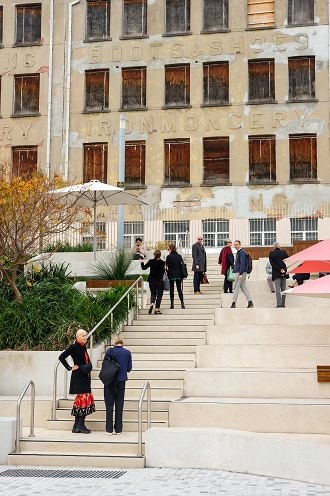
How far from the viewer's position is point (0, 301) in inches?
791

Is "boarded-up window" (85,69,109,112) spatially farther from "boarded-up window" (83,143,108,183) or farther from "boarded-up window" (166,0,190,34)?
"boarded-up window" (166,0,190,34)

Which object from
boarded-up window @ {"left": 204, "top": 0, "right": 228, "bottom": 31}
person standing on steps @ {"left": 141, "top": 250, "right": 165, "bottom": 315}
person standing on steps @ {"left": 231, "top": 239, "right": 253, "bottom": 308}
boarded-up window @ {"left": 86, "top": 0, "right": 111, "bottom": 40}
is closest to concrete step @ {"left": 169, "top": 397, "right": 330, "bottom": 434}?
person standing on steps @ {"left": 231, "top": 239, "right": 253, "bottom": 308}

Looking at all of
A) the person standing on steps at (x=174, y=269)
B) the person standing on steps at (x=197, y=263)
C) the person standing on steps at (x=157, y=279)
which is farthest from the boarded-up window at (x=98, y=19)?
the person standing on steps at (x=157, y=279)

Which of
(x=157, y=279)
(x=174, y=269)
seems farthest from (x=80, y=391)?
(x=174, y=269)

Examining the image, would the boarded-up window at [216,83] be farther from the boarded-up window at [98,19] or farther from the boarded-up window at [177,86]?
the boarded-up window at [98,19]

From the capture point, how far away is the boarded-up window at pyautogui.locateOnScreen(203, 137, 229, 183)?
36906mm

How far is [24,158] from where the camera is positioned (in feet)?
127

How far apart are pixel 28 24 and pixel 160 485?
106 ft

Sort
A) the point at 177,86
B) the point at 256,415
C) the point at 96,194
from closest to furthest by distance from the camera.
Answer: the point at 256,415 → the point at 96,194 → the point at 177,86

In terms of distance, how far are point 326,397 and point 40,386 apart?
6.19 meters

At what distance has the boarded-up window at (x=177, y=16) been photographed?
37.9 m

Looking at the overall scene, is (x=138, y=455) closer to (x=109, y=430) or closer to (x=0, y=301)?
(x=109, y=430)

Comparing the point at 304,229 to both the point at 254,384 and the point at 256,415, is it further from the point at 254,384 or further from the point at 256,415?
the point at 256,415

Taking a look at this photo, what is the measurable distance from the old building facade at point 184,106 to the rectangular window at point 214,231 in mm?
56
